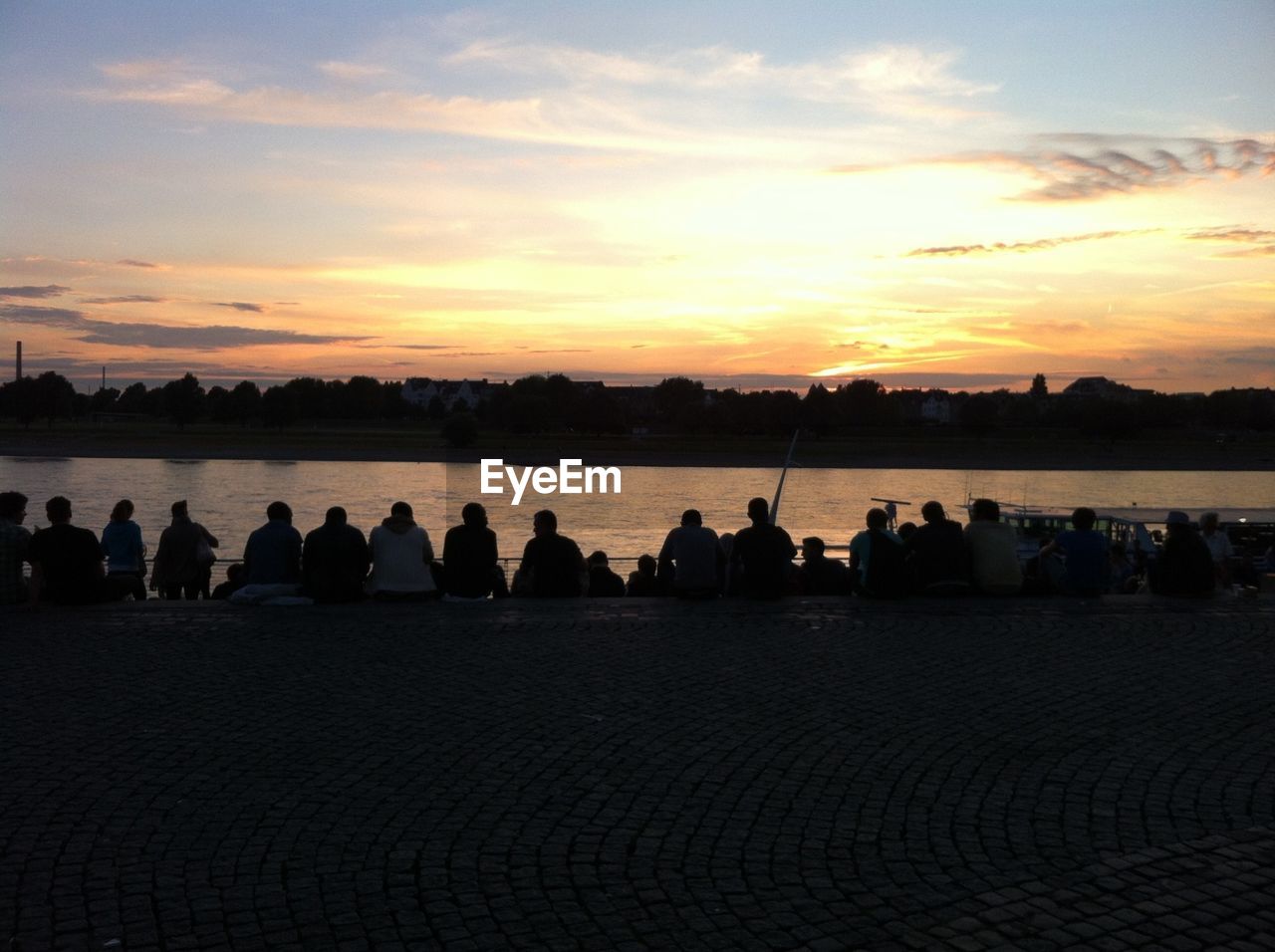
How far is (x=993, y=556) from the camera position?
11969 millimetres

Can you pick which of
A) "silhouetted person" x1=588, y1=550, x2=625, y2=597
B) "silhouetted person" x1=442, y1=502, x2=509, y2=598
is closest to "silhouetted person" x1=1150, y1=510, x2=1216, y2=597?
"silhouetted person" x1=588, y1=550, x2=625, y2=597

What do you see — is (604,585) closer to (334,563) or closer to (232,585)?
(334,563)

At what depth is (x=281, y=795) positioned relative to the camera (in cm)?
567

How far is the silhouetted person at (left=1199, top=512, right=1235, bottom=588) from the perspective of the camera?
13.3 metres

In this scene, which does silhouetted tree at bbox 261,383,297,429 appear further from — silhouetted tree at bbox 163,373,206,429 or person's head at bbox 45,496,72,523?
person's head at bbox 45,496,72,523

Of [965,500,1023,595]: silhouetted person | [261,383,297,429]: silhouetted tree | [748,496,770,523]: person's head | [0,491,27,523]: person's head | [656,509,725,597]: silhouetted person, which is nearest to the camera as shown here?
[0,491,27,523]: person's head

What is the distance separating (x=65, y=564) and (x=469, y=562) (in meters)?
3.33

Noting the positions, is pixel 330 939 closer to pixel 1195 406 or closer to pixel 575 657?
pixel 575 657

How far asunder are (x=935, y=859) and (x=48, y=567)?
27.8 feet

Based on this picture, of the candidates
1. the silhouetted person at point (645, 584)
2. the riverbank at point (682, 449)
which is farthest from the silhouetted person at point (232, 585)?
the riverbank at point (682, 449)

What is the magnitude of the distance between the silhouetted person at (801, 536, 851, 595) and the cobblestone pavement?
2.46 m

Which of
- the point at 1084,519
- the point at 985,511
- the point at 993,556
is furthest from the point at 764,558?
the point at 1084,519

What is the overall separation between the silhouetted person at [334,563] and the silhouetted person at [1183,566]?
292 inches

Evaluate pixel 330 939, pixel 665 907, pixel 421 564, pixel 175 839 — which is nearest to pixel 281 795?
pixel 175 839
